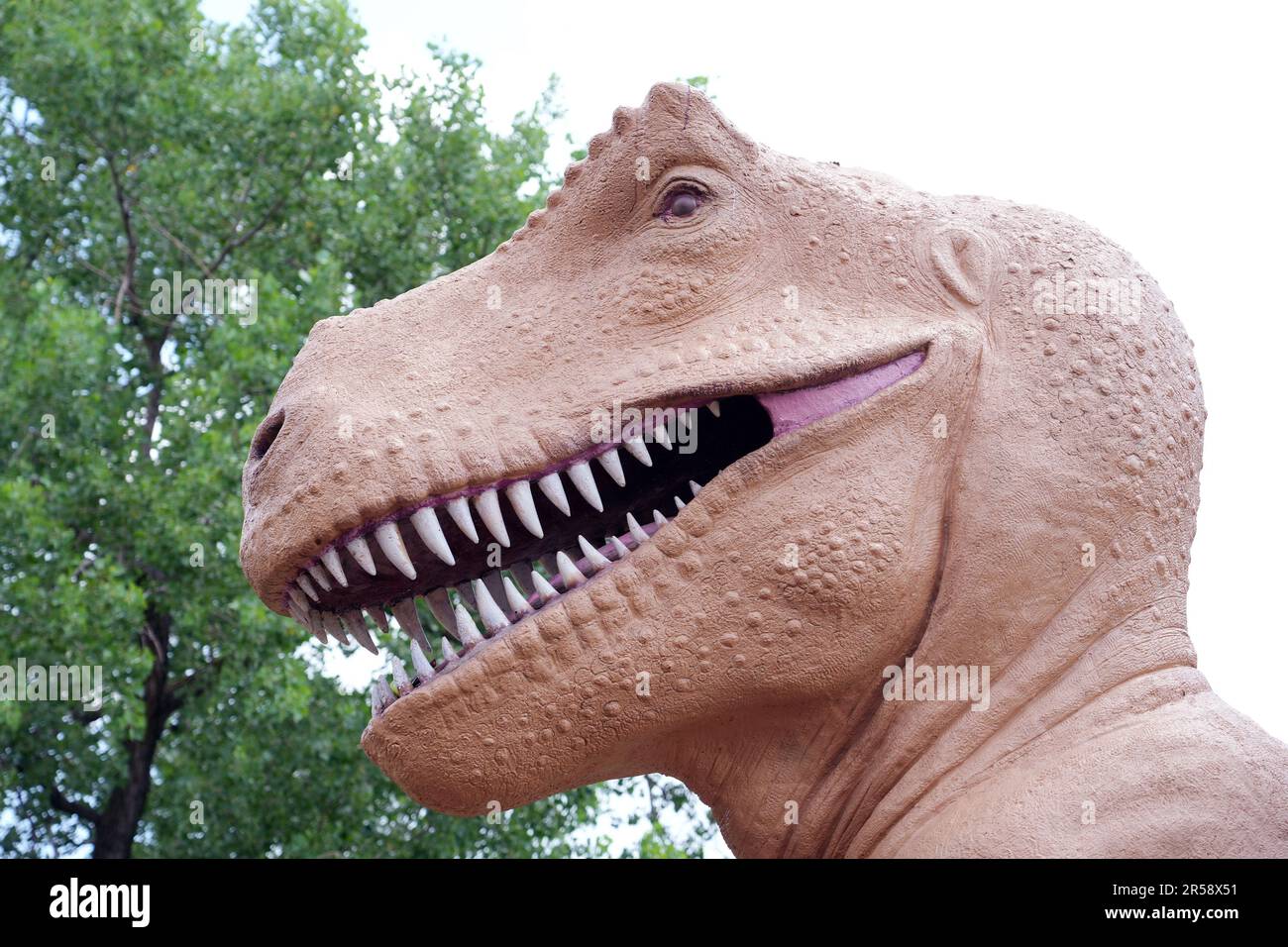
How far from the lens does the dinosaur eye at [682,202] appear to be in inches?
129

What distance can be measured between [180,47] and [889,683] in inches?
450

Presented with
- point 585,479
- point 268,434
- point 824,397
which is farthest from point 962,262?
point 268,434

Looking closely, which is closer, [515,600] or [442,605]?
[515,600]

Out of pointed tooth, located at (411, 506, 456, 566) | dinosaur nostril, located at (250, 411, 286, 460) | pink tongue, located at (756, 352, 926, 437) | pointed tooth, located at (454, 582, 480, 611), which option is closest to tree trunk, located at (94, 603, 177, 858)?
dinosaur nostril, located at (250, 411, 286, 460)

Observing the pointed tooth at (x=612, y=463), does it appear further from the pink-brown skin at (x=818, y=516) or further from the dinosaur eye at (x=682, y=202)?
the dinosaur eye at (x=682, y=202)

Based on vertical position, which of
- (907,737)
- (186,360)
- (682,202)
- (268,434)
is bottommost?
(907,737)

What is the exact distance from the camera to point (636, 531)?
3057 mm

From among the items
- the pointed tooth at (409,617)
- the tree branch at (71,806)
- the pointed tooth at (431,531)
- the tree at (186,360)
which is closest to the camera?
the pointed tooth at (431,531)

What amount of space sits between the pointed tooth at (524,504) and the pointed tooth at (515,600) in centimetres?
13

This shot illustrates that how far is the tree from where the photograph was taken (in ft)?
33.7

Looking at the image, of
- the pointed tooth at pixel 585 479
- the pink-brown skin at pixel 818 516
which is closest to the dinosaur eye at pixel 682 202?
the pink-brown skin at pixel 818 516

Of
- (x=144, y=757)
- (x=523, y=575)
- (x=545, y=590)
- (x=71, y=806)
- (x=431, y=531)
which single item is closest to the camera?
(x=431, y=531)

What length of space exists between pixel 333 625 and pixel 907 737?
4.00ft

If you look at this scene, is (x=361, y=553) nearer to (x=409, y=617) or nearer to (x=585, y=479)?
(x=409, y=617)
